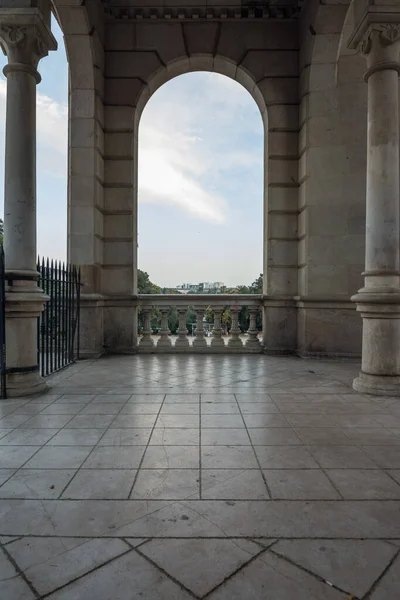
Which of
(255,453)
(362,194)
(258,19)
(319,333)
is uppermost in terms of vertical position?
(258,19)

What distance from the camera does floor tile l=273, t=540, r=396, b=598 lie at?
65.7 inches

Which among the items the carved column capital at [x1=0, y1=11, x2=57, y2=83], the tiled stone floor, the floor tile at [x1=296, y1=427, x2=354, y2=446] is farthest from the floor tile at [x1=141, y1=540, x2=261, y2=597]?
the carved column capital at [x1=0, y1=11, x2=57, y2=83]

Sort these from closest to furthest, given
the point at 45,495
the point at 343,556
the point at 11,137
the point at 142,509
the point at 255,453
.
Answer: the point at 343,556 < the point at 142,509 < the point at 45,495 < the point at 255,453 < the point at 11,137

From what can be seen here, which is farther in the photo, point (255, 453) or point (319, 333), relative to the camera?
point (319, 333)

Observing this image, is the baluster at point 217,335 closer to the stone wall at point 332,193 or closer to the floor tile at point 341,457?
the stone wall at point 332,193

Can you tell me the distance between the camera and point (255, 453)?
303cm

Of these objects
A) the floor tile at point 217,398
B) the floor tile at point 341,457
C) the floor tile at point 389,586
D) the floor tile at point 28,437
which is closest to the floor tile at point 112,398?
the floor tile at point 217,398

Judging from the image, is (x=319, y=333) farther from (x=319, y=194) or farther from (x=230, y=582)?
(x=230, y=582)

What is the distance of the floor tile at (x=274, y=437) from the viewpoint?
3232 millimetres

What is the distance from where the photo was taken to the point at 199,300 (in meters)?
8.52

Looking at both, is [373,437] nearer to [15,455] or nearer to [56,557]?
[56,557]

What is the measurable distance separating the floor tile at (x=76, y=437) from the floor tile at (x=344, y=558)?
6.24 ft

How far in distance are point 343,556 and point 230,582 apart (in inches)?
22.6

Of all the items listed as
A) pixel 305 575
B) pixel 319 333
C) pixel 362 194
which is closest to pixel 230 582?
pixel 305 575
